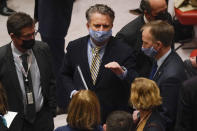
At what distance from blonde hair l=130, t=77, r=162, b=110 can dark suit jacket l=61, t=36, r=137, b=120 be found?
1.17ft

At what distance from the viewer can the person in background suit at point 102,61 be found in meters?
3.31

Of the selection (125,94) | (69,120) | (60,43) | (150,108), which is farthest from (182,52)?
(69,120)

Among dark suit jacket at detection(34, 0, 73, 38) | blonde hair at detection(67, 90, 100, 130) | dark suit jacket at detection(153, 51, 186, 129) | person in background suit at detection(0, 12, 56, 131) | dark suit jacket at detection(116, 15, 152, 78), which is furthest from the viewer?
dark suit jacket at detection(34, 0, 73, 38)

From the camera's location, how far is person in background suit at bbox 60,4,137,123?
3314 mm

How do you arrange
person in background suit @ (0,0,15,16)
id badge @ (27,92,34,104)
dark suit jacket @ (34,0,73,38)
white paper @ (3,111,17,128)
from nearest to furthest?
white paper @ (3,111,17,128)
id badge @ (27,92,34,104)
dark suit jacket @ (34,0,73,38)
person in background suit @ (0,0,15,16)

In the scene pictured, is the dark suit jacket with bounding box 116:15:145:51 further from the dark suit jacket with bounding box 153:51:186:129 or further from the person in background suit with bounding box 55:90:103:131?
the person in background suit with bounding box 55:90:103:131

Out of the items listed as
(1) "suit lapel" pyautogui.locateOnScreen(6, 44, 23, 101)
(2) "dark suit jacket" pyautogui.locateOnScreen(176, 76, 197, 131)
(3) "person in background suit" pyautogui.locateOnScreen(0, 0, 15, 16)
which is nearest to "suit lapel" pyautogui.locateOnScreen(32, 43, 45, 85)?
(1) "suit lapel" pyautogui.locateOnScreen(6, 44, 23, 101)

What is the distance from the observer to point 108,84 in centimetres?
333

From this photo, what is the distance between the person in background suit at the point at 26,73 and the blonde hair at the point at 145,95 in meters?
0.93

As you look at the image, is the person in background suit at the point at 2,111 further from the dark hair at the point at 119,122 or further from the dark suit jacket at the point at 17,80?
the dark hair at the point at 119,122

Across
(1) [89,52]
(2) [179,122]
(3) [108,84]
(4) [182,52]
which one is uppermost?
(1) [89,52]

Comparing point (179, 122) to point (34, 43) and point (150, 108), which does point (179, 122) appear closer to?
point (150, 108)

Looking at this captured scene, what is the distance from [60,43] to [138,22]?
4.48 feet

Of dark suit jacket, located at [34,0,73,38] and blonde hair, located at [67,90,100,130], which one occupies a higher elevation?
dark suit jacket, located at [34,0,73,38]
